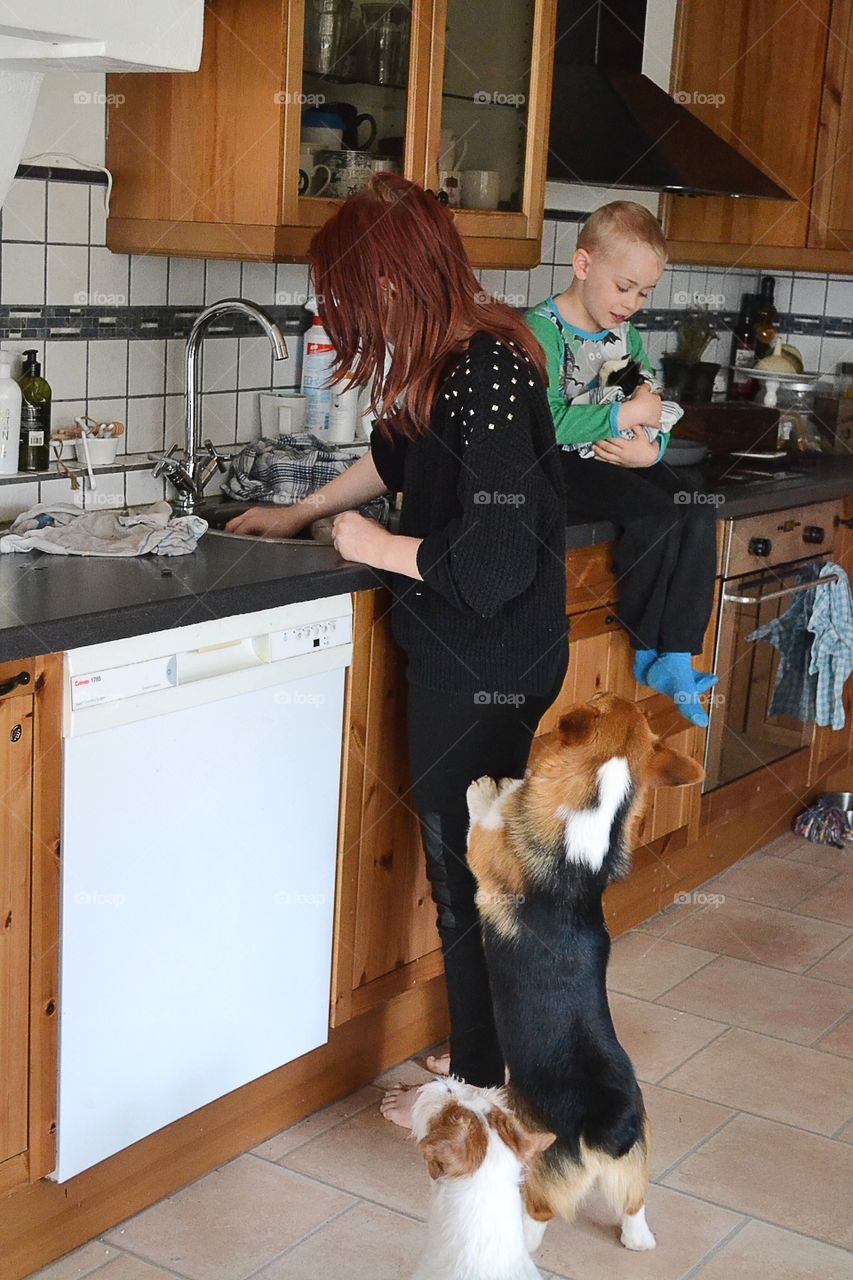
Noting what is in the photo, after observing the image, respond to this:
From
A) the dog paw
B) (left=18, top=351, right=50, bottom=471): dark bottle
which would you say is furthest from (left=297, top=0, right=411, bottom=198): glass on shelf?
the dog paw

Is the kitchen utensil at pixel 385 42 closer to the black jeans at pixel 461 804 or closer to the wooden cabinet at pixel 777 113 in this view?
the black jeans at pixel 461 804

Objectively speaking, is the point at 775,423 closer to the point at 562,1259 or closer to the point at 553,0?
the point at 553,0

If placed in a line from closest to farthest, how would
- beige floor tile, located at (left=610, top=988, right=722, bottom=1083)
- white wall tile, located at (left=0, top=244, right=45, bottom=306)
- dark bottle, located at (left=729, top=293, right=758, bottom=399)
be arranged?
white wall tile, located at (left=0, top=244, right=45, bottom=306)
beige floor tile, located at (left=610, top=988, right=722, bottom=1083)
dark bottle, located at (left=729, top=293, right=758, bottom=399)

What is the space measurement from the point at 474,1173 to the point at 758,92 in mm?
3038

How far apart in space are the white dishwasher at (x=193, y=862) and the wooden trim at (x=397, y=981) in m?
0.10

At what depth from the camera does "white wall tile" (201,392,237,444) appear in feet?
9.08

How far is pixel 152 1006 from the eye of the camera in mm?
2043

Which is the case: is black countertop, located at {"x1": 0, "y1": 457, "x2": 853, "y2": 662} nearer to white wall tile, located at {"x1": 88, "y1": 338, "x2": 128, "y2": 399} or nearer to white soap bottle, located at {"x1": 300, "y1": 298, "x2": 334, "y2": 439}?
white wall tile, located at {"x1": 88, "y1": 338, "x2": 128, "y2": 399}

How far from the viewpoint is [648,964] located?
123 inches

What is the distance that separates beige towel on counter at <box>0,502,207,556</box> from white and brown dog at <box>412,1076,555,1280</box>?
897 millimetres

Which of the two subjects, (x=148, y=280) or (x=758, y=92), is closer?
(x=148, y=280)

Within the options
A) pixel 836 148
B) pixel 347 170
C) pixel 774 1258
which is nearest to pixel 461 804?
pixel 774 1258

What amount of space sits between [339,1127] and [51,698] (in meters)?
1.01

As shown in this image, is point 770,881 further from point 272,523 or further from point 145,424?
point 145,424
